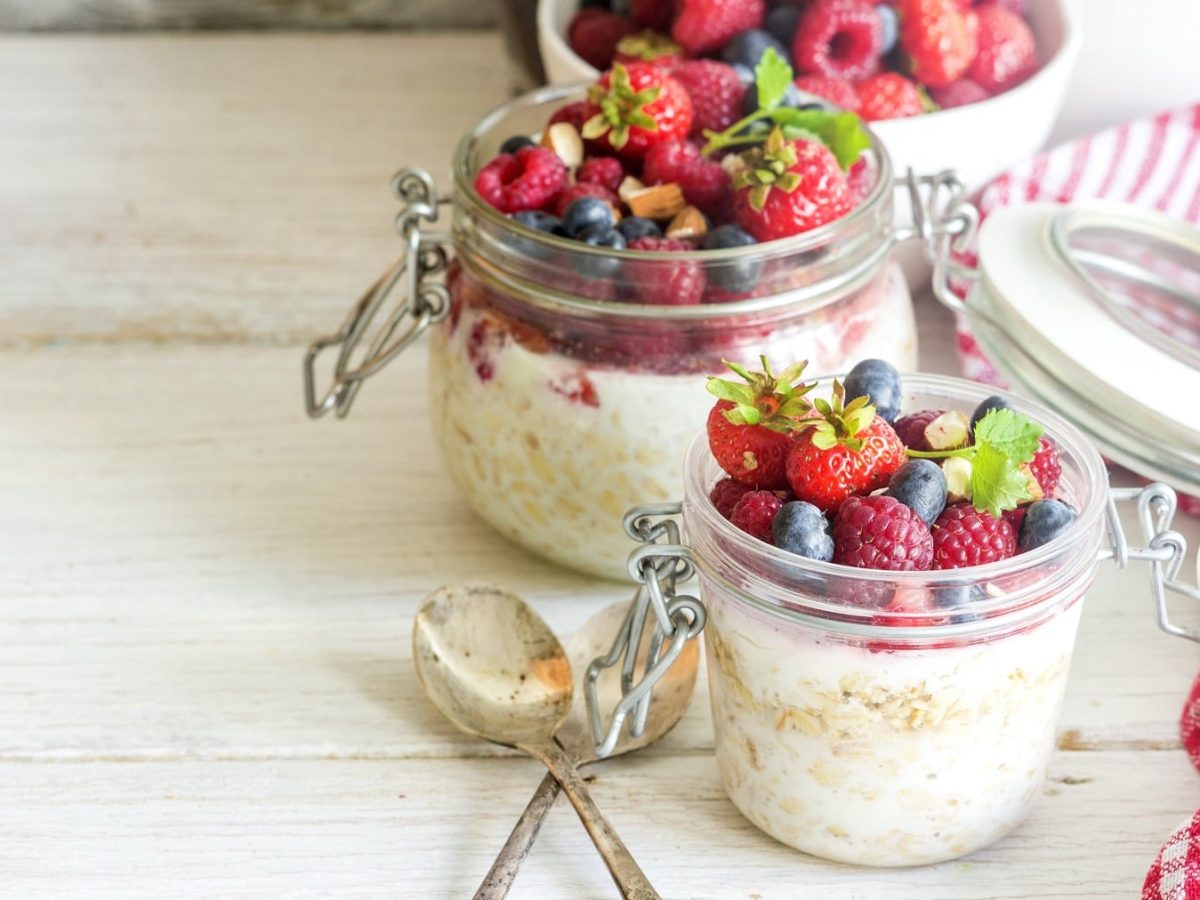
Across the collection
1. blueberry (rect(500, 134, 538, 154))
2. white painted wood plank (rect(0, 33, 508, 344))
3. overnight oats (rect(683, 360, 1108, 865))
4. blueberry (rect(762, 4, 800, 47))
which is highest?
blueberry (rect(762, 4, 800, 47))

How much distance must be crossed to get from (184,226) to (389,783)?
0.84 meters

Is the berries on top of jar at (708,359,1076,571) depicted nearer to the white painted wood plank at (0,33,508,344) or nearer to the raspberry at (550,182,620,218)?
the raspberry at (550,182,620,218)

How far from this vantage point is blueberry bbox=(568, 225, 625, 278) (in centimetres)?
89

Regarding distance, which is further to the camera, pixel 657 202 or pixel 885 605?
pixel 657 202

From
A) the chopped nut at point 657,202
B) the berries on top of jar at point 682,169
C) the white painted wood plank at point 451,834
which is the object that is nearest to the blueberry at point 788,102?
the berries on top of jar at point 682,169

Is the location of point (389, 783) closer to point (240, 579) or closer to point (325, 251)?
point (240, 579)

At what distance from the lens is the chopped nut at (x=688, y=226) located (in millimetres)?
916

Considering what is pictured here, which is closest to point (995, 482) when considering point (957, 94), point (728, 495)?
point (728, 495)

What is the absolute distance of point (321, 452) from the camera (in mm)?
1180

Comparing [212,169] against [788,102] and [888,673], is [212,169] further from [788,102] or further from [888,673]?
[888,673]

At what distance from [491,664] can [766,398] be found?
0.26 meters

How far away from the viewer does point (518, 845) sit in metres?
0.78

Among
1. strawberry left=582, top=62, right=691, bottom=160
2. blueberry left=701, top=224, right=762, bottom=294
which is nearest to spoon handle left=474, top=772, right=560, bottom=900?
blueberry left=701, top=224, right=762, bottom=294

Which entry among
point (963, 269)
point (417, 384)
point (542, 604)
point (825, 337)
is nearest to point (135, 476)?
point (417, 384)
